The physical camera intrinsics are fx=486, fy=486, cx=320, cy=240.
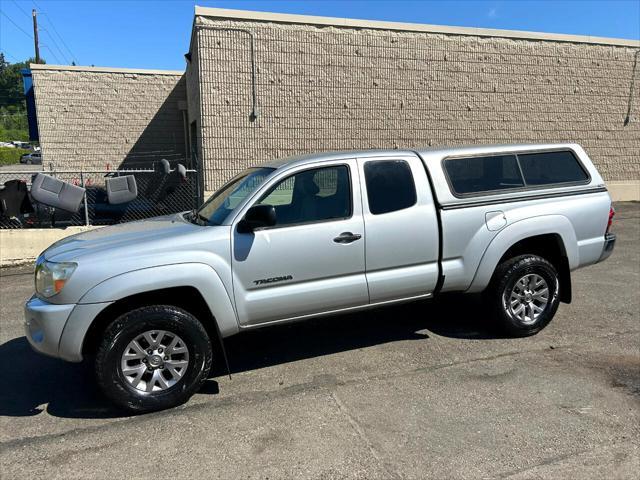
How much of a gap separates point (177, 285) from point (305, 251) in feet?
3.45

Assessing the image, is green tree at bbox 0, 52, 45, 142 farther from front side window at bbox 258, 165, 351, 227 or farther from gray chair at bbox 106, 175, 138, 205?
front side window at bbox 258, 165, 351, 227

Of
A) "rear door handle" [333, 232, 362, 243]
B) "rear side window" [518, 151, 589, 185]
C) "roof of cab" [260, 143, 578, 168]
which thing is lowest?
"rear door handle" [333, 232, 362, 243]

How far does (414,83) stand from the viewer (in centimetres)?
1186

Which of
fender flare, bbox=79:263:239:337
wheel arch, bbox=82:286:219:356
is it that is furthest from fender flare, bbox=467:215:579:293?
wheel arch, bbox=82:286:219:356

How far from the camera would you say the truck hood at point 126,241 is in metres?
3.65

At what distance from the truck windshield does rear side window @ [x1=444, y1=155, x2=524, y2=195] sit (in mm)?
1796

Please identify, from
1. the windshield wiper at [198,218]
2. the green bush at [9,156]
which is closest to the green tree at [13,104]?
the green bush at [9,156]

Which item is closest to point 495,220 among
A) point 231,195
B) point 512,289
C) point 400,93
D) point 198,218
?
point 512,289

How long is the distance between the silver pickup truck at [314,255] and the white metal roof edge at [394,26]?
700 centimetres

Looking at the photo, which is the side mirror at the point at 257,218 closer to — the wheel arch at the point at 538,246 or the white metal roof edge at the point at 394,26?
the wheel arch at the point at 538,246

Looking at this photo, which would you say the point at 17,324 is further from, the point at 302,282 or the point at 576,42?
the point at 576,42

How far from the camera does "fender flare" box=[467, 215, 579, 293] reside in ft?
15.4

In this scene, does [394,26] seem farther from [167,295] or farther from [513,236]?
[167,295]

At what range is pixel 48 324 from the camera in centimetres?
349
